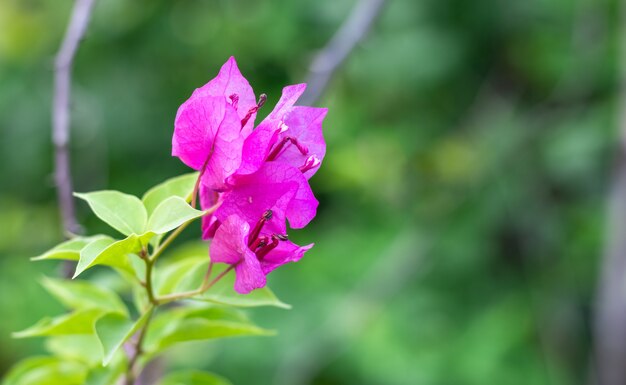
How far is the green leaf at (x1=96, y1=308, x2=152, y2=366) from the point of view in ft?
2.36

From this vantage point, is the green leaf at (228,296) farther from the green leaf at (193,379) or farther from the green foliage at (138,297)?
the green leaf at (193,379)

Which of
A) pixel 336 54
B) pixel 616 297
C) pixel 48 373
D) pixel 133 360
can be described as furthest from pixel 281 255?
pixel 616 297

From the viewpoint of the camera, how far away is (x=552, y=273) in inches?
105

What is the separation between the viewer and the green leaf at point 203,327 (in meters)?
0.82

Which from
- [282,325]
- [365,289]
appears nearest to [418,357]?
[365,289]

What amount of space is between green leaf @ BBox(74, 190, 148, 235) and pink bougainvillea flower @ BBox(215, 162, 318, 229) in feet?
0.29

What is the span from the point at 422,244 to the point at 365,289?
0.89 feet

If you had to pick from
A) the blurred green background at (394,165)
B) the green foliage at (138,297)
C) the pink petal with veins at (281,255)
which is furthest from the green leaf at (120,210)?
the blurred green background at (394,165)

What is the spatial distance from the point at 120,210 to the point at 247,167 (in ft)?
0.48

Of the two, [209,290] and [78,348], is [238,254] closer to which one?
[209,290]

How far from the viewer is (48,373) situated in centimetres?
90

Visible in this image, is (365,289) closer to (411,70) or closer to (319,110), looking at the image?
(411,70)

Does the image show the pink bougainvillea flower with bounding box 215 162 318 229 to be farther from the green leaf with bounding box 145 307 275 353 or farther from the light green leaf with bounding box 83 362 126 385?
the light green leaf with bounding box 83 362 126 385

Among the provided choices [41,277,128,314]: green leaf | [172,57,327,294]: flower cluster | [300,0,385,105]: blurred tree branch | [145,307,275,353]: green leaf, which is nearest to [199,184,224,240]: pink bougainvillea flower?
[172,57,327,294]: flower cluster
